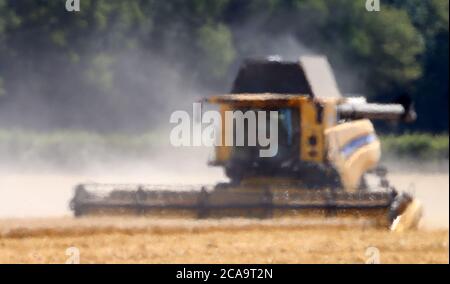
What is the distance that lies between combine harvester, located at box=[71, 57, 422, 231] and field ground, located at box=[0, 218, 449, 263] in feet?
2.38

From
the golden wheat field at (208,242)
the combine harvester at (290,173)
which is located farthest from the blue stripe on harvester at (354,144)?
the golden wheat field at (208,242)

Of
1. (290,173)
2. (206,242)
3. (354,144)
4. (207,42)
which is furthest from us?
(207,42)

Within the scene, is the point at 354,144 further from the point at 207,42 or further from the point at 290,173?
the point at 207,42

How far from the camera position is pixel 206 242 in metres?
16.9

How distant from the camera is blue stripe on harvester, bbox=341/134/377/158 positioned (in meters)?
20.7

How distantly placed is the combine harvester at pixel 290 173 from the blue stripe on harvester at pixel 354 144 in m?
0.01

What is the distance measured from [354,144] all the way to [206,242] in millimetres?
4852

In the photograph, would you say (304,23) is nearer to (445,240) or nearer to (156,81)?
(156,81)

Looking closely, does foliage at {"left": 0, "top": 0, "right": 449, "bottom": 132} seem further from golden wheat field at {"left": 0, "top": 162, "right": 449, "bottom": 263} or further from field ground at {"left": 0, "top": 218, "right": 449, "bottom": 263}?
field ground at {"left": 0, "top": 218, "right": 449, "bottom": 263}

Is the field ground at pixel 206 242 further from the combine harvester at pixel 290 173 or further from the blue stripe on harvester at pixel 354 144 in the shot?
the blue stripe on harvester at pixel 354 144

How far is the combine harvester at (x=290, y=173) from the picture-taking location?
19.5m

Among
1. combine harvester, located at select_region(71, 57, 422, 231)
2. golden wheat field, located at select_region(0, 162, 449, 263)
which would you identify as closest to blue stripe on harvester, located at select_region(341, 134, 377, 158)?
combine harvester, located at select_region(71, 57, 422, 231)

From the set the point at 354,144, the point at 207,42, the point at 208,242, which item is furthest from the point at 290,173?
the point at 207,42

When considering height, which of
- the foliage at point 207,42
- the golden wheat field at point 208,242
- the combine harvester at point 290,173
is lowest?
the golden wheat field at point 208,242
